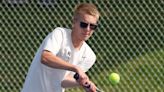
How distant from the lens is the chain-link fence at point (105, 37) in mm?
7727

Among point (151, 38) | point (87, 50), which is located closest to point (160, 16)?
point (151, 38)

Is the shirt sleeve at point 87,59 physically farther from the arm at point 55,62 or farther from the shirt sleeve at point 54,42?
the arm at point 55,62

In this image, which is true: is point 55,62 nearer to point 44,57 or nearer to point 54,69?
point 44,57

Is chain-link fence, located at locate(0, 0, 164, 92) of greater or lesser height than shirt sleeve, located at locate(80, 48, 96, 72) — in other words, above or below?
below

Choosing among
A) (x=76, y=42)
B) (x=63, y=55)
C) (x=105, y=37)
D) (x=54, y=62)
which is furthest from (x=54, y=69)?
(x=105, y=37)

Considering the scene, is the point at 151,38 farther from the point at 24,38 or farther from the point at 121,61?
the point at 24,38

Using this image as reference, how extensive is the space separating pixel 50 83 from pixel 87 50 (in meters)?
0.38

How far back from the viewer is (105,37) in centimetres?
780

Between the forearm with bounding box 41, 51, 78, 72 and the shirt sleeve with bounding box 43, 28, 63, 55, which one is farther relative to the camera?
the shirt sleeve with bounding box 43, 28, 63, 55

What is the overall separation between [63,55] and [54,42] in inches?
→ 8.3

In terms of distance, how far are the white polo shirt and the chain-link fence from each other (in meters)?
2.74

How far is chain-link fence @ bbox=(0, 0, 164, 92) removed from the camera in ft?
25.3

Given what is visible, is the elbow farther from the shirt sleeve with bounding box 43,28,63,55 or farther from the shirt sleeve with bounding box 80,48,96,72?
the shirt sleeve with bounding box 80,48,96,72

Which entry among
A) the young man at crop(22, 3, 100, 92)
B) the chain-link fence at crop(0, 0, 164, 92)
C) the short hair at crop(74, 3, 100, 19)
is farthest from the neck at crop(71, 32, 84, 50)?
the chain-link fence at crop(0, 0, 164, 92)
